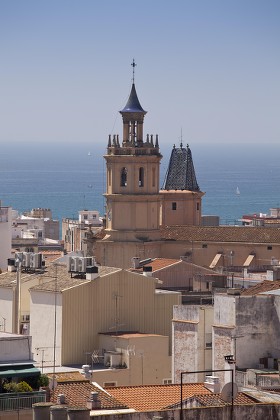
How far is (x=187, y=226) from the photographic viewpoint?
64.0 m

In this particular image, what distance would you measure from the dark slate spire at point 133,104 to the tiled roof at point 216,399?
1578 inches

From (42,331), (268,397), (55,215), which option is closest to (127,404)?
(268,397)

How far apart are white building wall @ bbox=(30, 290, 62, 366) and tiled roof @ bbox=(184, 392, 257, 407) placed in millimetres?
11673

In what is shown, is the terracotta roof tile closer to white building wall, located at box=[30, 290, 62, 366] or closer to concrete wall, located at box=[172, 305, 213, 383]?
concrete wall, located at box=[172, 305, 213, 383]

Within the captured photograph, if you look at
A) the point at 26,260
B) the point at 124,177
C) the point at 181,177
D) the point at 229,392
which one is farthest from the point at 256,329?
the point at 181,177

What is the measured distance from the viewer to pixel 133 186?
63094 millimetres

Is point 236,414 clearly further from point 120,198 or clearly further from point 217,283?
point 120,198

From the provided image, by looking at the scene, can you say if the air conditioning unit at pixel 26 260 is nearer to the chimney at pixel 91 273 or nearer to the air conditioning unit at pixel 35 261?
the air conditioning unit at pixel 35 261

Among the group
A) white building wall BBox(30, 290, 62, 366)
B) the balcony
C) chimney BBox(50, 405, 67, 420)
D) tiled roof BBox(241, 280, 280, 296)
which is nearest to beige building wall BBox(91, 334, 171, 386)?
white building wall BBox(30, 290, 62, 366)

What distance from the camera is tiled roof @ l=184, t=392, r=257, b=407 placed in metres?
23.6

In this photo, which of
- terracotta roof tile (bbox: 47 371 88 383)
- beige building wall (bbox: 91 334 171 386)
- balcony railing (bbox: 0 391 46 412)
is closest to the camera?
balcony railing (bbox: 0 391 46 412)

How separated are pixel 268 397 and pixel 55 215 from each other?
13772cm

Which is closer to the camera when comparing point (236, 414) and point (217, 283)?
point (236, 414)

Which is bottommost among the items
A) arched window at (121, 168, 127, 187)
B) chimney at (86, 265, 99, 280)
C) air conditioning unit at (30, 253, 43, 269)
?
chimney at (86, 265, 99, 280)
